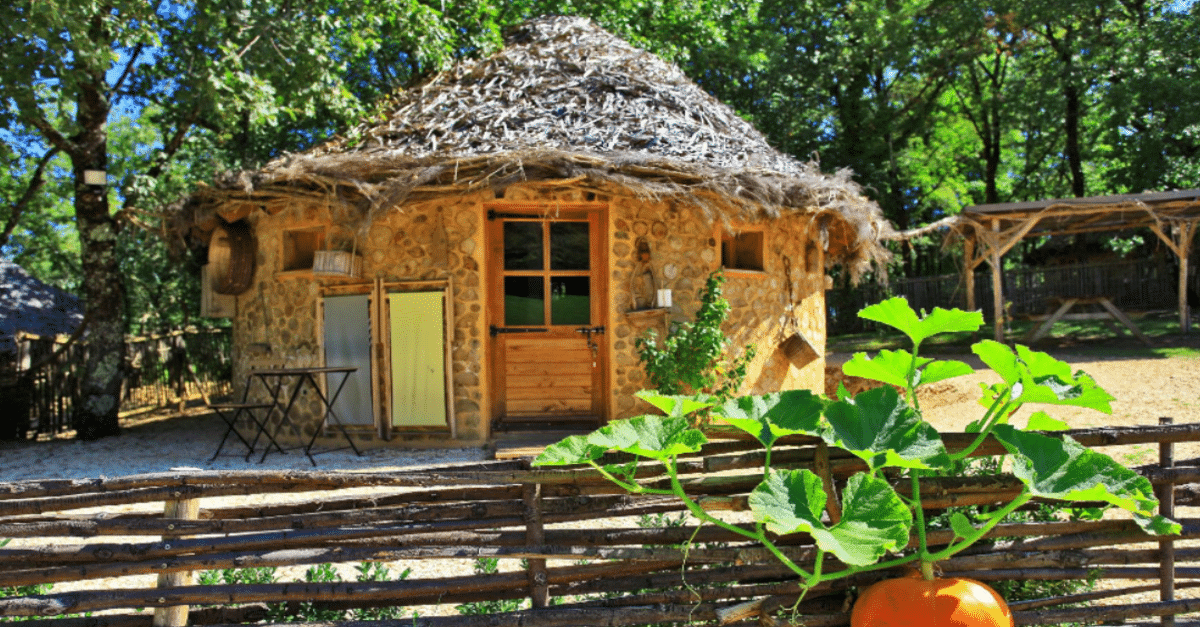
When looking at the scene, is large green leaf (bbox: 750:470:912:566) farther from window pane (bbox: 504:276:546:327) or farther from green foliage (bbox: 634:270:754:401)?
window pane (bbox: 504:276:546:327)

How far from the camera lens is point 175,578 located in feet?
9.51

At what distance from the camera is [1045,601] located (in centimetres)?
294

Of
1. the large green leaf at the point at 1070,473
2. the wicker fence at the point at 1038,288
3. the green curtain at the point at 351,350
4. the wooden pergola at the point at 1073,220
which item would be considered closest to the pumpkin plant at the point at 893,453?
the large green leaf at the point at 1070,473

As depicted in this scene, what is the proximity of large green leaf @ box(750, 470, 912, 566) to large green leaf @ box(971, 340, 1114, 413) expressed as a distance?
1.73ft

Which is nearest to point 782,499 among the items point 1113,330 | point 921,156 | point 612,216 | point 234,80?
point 612,216

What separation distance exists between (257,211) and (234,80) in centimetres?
141

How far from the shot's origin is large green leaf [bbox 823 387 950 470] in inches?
89.2

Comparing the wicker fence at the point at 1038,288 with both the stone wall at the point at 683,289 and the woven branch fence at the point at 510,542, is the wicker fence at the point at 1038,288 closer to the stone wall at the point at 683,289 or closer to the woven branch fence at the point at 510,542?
the stone wall at the point at 683,289

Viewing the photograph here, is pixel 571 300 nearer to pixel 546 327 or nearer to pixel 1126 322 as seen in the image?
pixel 546 327

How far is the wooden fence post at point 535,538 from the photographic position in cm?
284

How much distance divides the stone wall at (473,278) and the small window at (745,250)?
0.11 meters

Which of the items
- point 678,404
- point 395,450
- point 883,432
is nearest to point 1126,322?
point 395,450

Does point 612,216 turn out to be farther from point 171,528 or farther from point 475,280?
point 171,528

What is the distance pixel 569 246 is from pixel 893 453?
5.87 meters
